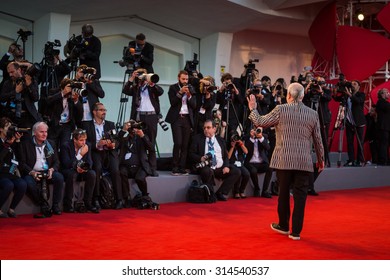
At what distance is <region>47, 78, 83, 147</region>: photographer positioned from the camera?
27.2 ft

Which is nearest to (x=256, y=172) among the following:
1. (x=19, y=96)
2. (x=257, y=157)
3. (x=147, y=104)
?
(x=257, y=157)

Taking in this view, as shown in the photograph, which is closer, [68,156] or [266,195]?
[68,156]

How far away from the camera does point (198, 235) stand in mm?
6723

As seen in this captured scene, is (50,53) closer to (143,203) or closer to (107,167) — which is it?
(107,167)

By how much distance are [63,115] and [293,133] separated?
122 inches

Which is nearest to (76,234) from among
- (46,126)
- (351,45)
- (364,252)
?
(46,126)

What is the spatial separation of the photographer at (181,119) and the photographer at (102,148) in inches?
46.3

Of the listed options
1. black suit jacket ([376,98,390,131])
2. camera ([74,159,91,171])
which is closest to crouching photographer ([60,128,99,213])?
camera ([74,159,91,171])

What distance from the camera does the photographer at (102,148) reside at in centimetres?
838

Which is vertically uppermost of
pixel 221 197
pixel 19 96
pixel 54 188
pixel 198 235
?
pixel 19 96

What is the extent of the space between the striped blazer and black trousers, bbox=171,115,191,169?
3.01 meters

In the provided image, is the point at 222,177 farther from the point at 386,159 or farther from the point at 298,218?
the point at 386,159

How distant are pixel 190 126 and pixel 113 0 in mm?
2815

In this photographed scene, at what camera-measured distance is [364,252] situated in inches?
237
